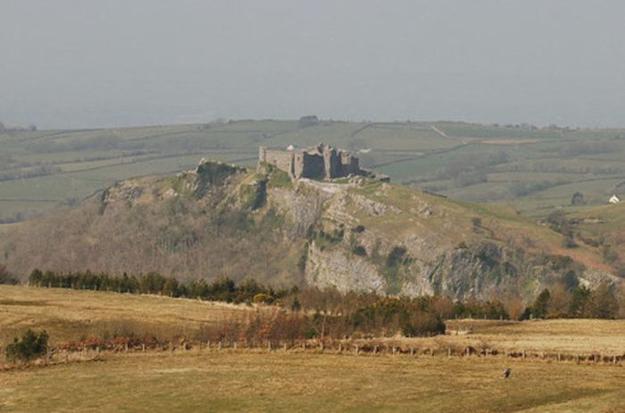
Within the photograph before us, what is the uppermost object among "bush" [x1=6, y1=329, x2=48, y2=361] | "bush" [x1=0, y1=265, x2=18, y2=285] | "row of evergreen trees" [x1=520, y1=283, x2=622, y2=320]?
"bush" [x1=6, y1=329, x2=48, y2=361]

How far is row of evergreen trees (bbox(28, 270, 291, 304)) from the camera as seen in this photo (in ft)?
455

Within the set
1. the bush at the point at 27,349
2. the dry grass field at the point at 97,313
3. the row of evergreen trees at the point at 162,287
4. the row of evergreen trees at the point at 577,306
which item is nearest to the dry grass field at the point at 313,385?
the bush at the point at 27,349

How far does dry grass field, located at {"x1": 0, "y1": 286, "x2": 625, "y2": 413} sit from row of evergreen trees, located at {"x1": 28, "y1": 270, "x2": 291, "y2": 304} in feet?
159

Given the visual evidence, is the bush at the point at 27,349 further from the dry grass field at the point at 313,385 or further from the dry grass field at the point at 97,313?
the dry grass field at the point at 97,313

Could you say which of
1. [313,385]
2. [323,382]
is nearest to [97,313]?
[323,382]

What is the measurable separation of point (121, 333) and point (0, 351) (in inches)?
622

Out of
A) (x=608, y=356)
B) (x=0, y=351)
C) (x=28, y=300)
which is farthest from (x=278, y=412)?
(x=28, y=300)

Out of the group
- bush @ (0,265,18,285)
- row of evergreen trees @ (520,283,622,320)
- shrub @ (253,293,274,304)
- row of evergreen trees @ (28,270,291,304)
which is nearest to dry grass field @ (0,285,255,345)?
shrub @ (253,293,274,304)

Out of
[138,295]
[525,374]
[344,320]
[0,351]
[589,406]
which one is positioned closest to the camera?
[589,406]

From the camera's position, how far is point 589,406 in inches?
2042

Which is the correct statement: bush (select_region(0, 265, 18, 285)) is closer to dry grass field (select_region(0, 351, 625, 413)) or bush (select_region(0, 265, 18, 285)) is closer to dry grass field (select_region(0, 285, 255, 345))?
dry grass field (select_region(0, 285, 255, 345))

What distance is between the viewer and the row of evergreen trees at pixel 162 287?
138625 millimetres

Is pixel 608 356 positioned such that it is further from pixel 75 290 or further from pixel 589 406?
pixel 75 290

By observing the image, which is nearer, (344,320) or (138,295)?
(344,320)
